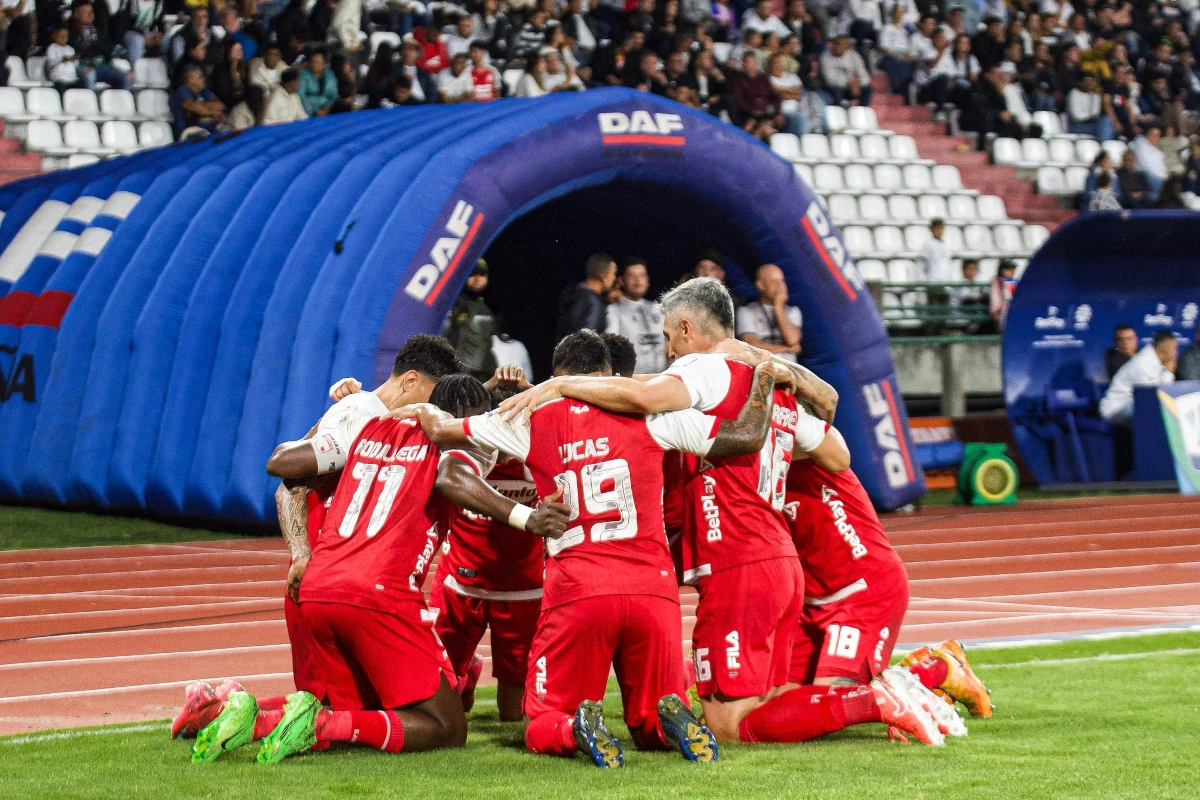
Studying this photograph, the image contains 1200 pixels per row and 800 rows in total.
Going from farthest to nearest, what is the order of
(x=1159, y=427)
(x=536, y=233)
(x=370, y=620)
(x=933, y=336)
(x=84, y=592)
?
(x=933, y=336)
(x=1159, y=427)
(x=536, y=233)
(x=84, y=592)
(x=370, y=620)

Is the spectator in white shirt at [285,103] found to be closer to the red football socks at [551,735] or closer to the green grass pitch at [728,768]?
the green grass pitch at [728,768]

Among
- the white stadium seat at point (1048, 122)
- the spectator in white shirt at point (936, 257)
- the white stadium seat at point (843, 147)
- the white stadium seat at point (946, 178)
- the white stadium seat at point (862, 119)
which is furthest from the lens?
the white stadium seat at point (1048, 122)

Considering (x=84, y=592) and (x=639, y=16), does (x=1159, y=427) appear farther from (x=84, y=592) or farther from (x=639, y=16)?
(x=84, y=592)

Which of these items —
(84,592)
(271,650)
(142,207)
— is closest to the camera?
(271,650)

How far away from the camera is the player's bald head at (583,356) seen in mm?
5652

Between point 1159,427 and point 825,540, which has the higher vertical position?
point 825,540

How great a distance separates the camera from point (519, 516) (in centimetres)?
523

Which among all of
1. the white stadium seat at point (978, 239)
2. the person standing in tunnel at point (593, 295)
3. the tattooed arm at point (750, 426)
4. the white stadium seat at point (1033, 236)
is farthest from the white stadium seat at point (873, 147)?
the tattooed arm at point (750, 426)

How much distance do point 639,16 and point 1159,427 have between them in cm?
877

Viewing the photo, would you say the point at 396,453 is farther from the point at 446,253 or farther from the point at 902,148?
the point at 902,148

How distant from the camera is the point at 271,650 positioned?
7547 mm

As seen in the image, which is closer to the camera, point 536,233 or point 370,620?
point 370,620

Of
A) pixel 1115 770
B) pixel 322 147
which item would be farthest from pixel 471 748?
pixel 322 147

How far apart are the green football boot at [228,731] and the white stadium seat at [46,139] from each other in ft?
46.0
